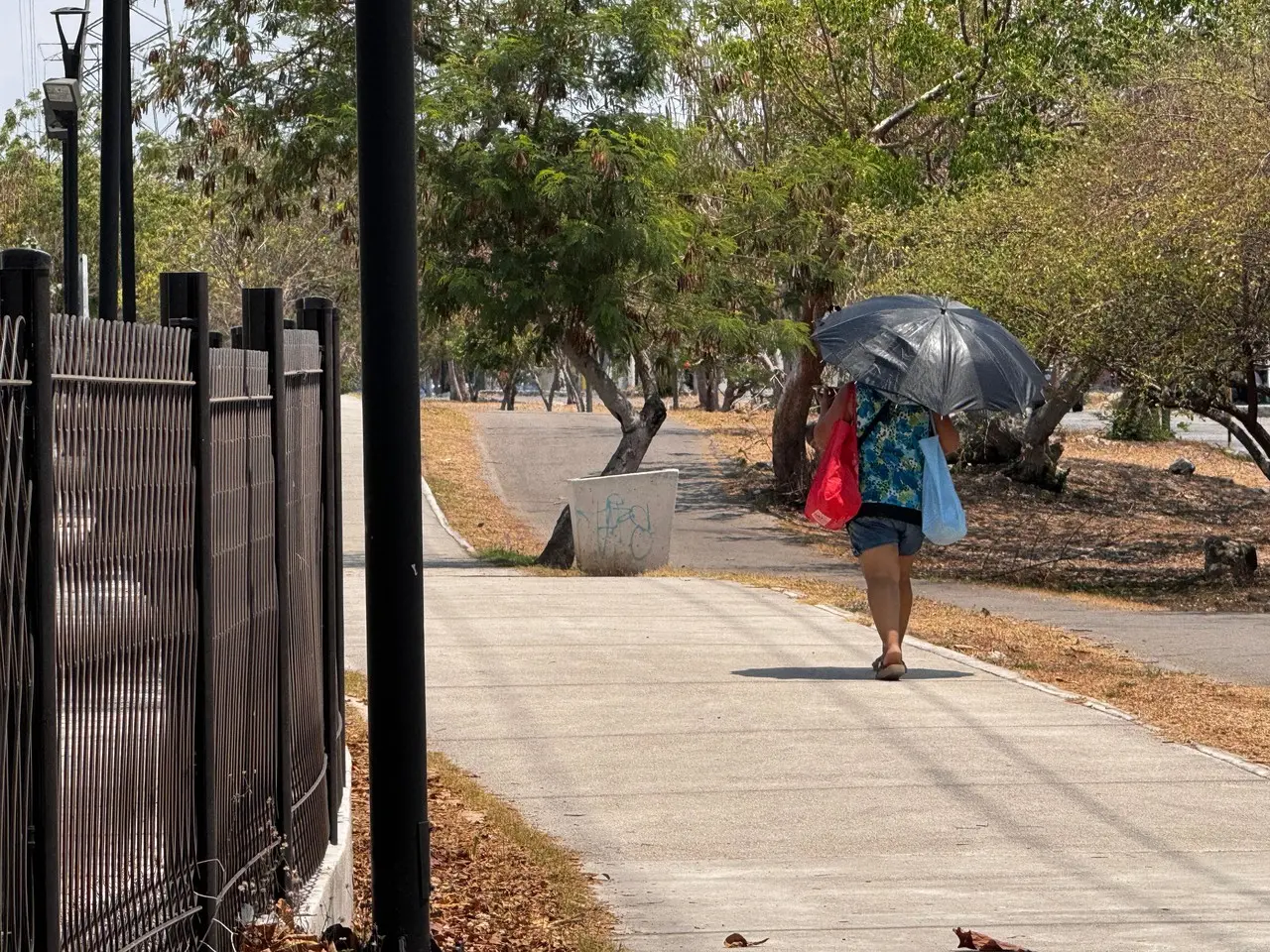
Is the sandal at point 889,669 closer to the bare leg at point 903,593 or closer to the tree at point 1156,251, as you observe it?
the bare leg at point 903,593

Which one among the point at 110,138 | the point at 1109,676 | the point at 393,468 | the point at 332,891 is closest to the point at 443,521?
the point at 110,138

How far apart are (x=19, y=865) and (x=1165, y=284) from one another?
50.8 feet

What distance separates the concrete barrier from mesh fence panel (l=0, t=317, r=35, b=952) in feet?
50.1

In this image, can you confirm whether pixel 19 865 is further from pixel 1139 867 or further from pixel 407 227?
pixel 1139 867

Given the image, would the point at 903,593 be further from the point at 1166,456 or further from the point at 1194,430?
the point at 1194,430

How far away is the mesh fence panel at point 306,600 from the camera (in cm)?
536

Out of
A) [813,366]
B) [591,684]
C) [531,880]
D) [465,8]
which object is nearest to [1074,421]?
[813,366]

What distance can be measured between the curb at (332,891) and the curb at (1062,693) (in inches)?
154

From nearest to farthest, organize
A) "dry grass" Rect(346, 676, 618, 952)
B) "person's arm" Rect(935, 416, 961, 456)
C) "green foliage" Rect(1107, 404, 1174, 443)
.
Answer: "dry grass" Rect(346, 676, 618, 952)
"person's arm" Rect(935, 416, 961, 456)
"green foliage" Rect(1107, 404, 1174, 443)

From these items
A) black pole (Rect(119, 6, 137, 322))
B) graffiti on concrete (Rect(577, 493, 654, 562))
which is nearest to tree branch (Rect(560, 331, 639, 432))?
graffiti on concrete (Rect(577, 493, 654, 562))

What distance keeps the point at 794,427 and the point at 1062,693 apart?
59.9 ft

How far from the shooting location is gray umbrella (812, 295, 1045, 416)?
31.4 feet

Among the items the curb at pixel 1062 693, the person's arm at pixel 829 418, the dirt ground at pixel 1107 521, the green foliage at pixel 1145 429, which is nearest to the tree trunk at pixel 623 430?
the dirt ground at pixel 1107 521

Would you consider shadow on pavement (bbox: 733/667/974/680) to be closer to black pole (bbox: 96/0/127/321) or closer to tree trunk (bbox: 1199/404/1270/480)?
black pole (bbox: 96/0/127/321)
